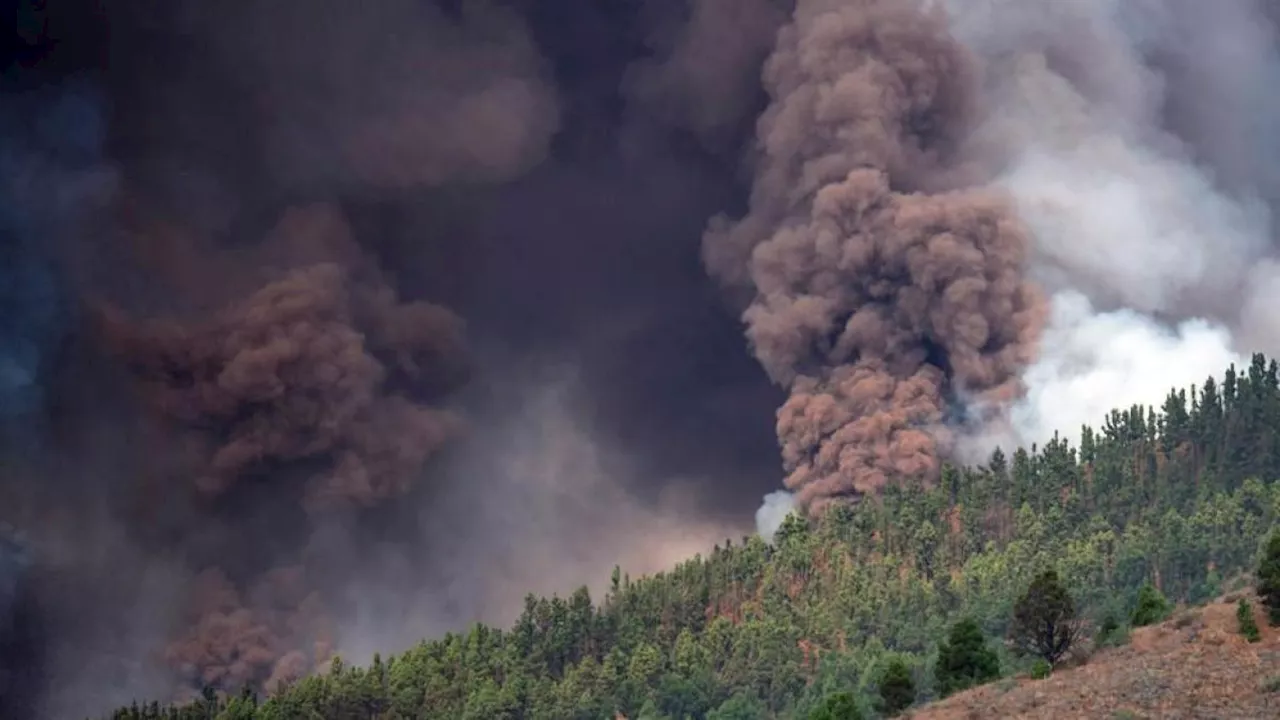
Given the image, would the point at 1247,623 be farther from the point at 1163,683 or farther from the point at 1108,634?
the point at 1163,683

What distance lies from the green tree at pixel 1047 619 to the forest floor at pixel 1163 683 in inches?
99.2

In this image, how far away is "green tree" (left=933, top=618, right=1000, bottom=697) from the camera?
247ft

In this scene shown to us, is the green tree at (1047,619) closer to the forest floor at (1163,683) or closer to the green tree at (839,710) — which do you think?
the forest floor at (1163,683)

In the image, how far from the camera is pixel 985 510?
6590 inches

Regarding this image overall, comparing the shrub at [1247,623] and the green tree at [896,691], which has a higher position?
the green tree at [896,691]

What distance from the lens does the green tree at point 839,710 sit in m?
69.6

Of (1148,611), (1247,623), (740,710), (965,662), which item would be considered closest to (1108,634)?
(1148,611)

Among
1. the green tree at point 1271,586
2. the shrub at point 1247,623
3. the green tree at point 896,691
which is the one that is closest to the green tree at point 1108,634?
the shrub at point 1247,623

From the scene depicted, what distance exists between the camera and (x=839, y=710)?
7056 centimetres

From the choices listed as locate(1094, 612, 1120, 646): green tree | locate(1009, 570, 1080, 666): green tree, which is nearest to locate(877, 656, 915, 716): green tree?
locate(1009, 570, 1080, 666): green tree

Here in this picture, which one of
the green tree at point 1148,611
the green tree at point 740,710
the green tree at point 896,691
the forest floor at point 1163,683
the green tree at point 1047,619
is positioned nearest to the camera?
the forest floor at point 1163,683

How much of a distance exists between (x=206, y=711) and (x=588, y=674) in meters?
52.1

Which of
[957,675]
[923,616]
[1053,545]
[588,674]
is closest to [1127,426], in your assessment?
[1053,545]

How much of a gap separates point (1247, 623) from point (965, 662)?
19.0 m
